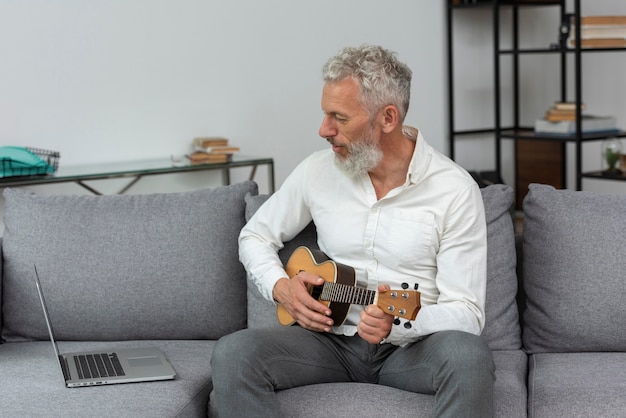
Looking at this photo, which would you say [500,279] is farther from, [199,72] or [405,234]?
[199,72]

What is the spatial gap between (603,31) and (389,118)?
2.76 meters

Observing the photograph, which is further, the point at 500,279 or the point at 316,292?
the point at 500,279

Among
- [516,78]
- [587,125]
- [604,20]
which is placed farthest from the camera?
[516,78]

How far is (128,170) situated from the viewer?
3.99 meters

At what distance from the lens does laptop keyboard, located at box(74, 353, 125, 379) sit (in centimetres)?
232

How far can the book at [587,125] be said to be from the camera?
4.91m

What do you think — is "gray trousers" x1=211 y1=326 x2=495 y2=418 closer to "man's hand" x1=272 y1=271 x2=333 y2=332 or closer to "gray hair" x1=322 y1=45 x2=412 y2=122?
"man's hand" x1=272 y1=271 x2=333 y2=332

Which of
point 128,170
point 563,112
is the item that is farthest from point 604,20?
point 128,170

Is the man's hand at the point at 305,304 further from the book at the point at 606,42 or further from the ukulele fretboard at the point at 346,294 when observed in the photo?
the book at the point at 606,42

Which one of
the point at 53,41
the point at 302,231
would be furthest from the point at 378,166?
the point at 53,41

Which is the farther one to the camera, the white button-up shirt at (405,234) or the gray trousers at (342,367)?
the white button-up shirt at (405,234)

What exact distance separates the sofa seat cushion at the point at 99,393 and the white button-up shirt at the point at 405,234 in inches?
11.4

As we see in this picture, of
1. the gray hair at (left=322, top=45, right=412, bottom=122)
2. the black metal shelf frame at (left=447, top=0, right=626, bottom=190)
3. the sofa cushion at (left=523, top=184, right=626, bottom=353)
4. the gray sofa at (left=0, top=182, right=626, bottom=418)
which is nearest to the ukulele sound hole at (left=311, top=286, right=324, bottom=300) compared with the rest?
the gray sofa at (left=0, top=182, right=626, bottom=418)

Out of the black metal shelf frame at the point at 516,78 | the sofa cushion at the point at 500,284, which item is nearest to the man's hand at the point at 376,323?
the sofa cushion at the point at 500,284
